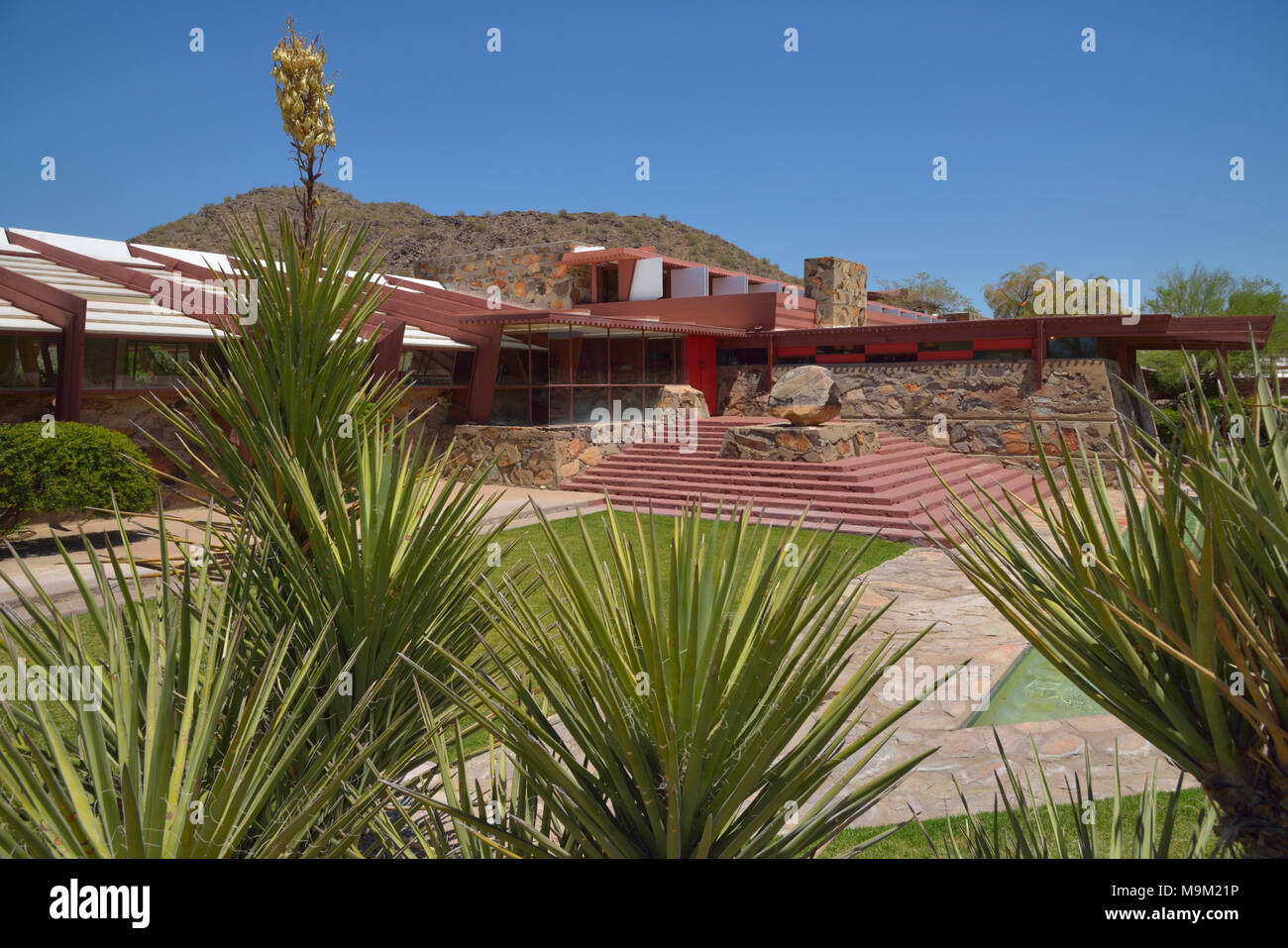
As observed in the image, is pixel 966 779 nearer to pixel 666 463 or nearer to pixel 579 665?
pixel 579 665

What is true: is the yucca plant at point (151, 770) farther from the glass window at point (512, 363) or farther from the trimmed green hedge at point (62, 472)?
the glass window at point (512, 363)

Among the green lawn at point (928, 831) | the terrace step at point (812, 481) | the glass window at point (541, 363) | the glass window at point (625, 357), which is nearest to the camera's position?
the green lawn at point (928, 831)

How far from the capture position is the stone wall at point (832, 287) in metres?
26.9

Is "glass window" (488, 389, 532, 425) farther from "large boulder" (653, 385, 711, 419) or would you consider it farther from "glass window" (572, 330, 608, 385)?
"large boulder" (653, 385, 711, 419)

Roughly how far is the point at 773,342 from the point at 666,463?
655cm

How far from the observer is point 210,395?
8.95 ft

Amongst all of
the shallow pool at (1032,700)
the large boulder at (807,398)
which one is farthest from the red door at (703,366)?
the shallow pool at (1032,700)

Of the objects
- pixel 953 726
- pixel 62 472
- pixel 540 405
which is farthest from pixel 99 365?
pixel 953 726

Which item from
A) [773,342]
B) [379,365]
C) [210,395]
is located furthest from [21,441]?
[773,342]

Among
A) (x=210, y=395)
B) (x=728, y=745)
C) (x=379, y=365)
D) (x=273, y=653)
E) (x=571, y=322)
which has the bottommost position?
(x=728, y=745)

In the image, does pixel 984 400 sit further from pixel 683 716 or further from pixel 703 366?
pixel 683 716

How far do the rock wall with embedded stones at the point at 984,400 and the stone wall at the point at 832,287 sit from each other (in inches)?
244

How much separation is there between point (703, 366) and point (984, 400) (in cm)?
750
